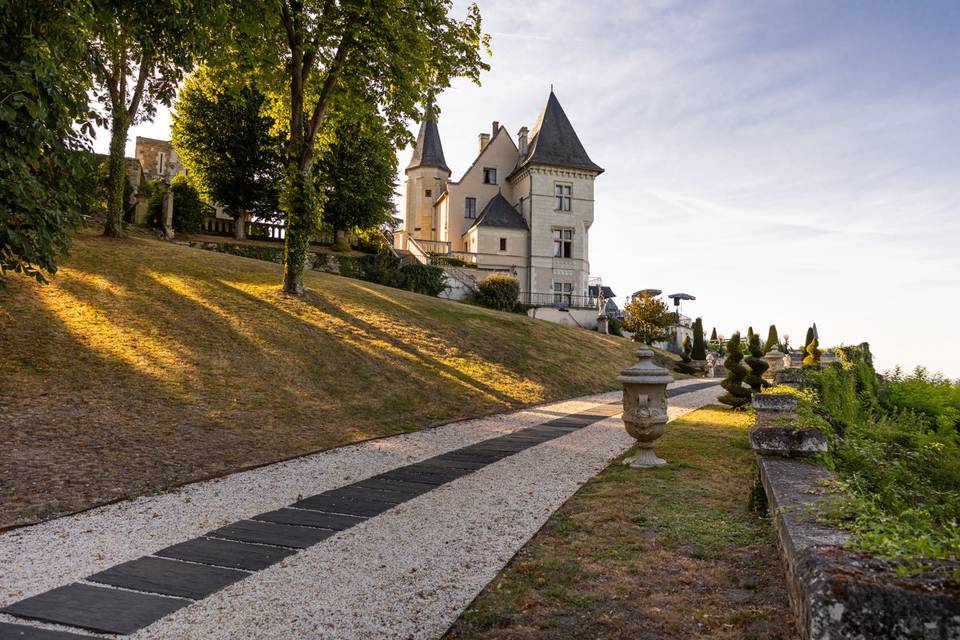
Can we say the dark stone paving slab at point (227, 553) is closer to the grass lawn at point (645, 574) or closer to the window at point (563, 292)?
the grass lawn at point (645, 574)

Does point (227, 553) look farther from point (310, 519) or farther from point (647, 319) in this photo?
point (647, 319)

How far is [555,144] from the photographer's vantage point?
41.7m

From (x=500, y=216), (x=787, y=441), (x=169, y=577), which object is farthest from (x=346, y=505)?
(x=500, y=216)

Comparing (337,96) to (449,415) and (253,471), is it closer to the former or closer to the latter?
(449,415)

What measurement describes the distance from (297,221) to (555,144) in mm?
28546

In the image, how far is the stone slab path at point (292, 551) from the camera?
3.75m

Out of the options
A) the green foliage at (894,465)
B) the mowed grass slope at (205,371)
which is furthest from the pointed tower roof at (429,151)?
the green foliage at (894,465)

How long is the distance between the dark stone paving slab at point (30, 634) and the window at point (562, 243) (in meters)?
38.8

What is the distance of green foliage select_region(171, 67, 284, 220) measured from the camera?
1302 inches

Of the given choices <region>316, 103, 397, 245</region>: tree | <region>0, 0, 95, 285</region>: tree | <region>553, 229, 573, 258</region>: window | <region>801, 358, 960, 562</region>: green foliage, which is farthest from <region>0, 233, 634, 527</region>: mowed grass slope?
<region>553, 229, 573, 258</region>: window

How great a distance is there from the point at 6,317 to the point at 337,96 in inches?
440

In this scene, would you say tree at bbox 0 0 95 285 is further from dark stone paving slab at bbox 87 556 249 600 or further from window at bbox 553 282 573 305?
window at bbox 553 282 573 305

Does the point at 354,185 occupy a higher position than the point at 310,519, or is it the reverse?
the point at 354,185

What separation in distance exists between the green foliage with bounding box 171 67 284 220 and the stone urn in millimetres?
29964
